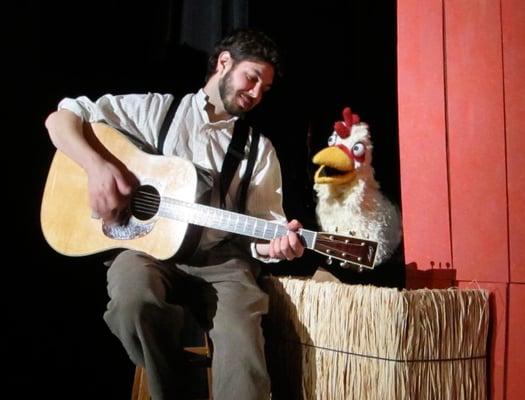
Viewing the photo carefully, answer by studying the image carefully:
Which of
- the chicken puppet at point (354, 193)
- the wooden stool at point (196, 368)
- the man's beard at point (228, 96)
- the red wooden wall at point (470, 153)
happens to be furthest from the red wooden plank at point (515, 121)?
the wooden stool at point (196, 368)

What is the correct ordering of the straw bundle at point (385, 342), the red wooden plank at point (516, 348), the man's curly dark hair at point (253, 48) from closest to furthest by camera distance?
1. the straw bundle at point (385, 342)
2. the red wooden plank at point (516, 348)
3. the man's curly dark hair at point (253, 48)

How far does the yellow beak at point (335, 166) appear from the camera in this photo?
178 cm

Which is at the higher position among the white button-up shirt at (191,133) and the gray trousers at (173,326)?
the white button-up shirt at (191,133)

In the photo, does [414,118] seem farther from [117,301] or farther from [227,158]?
[117,301]

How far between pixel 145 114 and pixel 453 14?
105 cm

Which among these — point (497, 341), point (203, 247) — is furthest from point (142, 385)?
point (497, 341)

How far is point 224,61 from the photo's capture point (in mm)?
1856

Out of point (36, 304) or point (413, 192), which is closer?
point (413, 192)

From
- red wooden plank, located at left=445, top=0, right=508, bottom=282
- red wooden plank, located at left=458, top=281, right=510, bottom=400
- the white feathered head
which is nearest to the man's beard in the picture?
the white feathered head

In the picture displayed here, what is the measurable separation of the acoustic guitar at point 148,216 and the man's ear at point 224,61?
44 centimetres

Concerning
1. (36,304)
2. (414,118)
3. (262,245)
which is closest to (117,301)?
(262,245)

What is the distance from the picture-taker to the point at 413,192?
1.78 metres

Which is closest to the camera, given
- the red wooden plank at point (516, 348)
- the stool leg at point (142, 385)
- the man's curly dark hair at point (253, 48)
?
the red wooden plank at point (516, 348)

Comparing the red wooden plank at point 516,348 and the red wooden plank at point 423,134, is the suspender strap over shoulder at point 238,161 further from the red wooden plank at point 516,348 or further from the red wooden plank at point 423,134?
the red wooden plank at point 516,348
